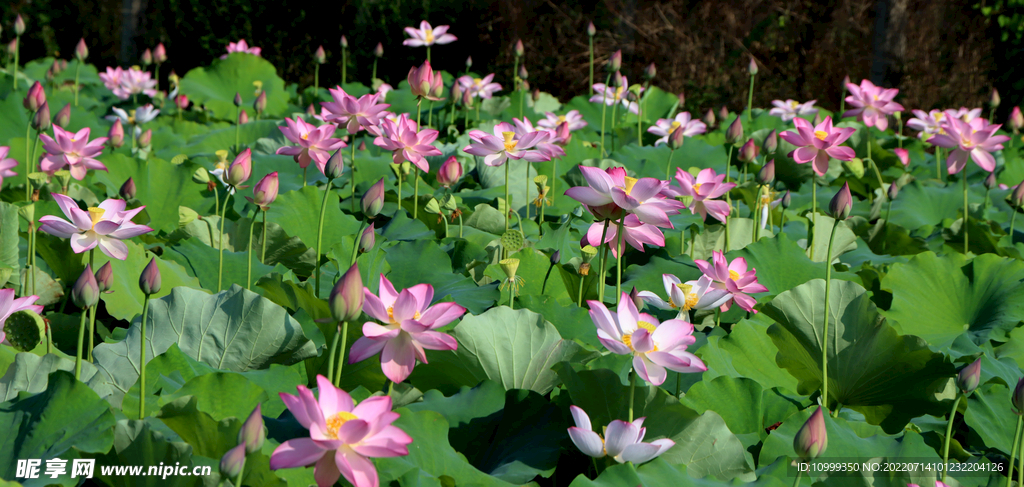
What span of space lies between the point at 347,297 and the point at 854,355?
36.9 inches

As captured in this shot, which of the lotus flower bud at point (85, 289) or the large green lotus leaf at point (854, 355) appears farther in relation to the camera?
the large green lotus leaf at point (854, 355)

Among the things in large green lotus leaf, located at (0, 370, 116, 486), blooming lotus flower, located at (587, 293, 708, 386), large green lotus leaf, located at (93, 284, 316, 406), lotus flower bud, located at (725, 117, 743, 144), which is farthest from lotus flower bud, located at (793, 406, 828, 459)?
lotus flower bud, located at (725, 117, 743, 144)

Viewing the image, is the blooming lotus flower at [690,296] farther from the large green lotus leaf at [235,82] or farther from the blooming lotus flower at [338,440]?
the large green lotus leaf at [235,82]

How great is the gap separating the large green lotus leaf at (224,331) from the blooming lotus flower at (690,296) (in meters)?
0.58

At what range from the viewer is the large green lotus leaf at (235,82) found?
390cm

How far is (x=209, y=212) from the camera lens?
2.14m

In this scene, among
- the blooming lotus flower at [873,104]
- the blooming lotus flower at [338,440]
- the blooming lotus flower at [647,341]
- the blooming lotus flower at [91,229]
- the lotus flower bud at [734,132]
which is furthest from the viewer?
the blooming lotus flower at [873,104]

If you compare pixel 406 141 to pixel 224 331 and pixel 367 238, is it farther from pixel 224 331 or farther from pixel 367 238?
pixel 224 331

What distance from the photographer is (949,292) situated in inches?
67.0

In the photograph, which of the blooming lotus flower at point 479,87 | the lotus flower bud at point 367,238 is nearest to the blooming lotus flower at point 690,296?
the lotus flower bud at point 367,238

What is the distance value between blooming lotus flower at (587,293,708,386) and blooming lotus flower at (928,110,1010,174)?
Result: 61.4 inches

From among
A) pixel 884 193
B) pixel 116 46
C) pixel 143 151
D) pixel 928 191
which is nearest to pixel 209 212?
pixel 143 151

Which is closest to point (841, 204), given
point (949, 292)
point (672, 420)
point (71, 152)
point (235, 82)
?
point (672, 420)

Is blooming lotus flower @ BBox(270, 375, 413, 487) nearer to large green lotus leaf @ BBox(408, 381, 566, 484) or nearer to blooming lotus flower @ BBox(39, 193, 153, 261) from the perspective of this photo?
large green lotus leaf @ BBox(408, 381, 566, 484)
